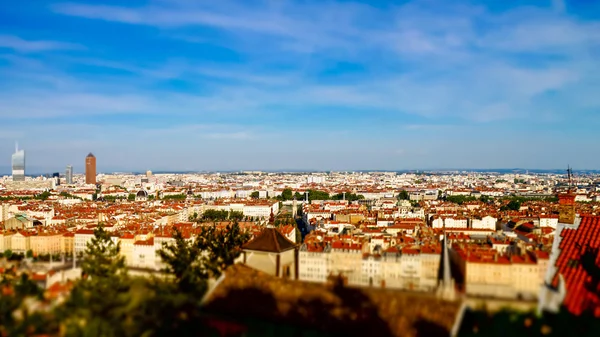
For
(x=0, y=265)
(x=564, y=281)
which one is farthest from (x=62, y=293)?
(x=564, y=281)

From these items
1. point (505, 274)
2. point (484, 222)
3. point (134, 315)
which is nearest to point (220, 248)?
point (134, 315)

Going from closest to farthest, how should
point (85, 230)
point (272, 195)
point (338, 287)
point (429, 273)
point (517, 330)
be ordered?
point (517, 330) < point (338, 287) < point (429, 273) < point (85, 230) < point (272, 195)

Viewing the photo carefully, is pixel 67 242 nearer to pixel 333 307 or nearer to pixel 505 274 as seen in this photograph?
pixel 333 307

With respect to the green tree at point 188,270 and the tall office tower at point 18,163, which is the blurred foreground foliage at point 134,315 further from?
the tall office tower at point 18,163

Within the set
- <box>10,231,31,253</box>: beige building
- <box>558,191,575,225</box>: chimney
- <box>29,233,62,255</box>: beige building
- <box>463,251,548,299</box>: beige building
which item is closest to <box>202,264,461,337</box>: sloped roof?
<box>463,251,548,299</box>: beige building

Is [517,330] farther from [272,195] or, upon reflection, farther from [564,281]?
[272,195]

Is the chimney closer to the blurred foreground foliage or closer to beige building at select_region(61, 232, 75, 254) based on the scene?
the blurred foreground foliage
